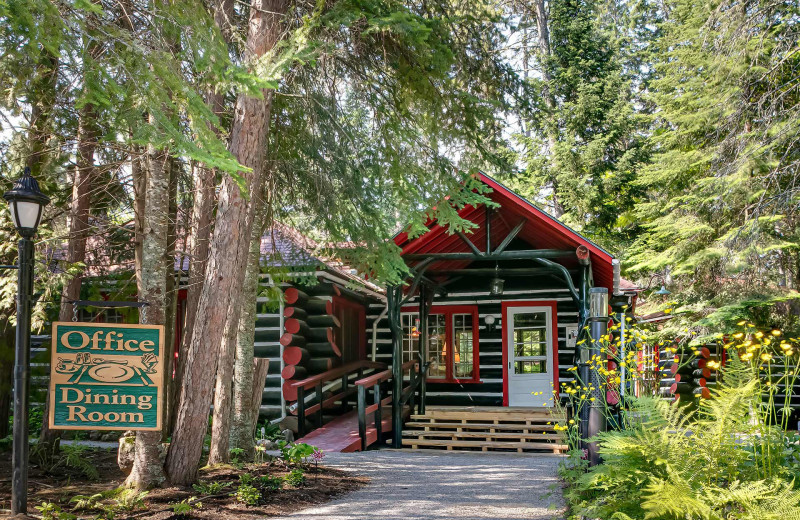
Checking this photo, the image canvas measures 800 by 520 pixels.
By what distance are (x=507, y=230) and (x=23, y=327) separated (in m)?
9.36

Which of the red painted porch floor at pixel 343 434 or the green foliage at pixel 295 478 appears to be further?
the red painted porch floor at pixel 343 434

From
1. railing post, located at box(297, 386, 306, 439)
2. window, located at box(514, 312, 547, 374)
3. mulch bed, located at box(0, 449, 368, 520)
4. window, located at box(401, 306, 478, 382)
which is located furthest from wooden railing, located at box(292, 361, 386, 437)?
mulch bed, located at box(0, 449, 368, 520)

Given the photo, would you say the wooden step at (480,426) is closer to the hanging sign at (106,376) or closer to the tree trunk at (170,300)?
the tree trunk at (170,300)

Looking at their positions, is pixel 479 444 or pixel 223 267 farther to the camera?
pixel 479 444

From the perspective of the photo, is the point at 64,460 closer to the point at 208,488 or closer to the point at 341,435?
the point at 208,488

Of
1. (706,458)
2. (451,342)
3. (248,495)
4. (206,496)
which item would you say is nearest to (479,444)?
(451,342)

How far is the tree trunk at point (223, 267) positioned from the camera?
7.11 metres

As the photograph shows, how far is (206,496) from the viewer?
683 cm

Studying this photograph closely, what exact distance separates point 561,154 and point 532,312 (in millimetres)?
7137

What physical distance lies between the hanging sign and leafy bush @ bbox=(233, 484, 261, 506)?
1.11m

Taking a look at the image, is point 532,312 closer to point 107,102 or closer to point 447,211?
point 447,211

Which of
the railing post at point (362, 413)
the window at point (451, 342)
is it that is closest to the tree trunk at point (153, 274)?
the railing post at point (362, 413)

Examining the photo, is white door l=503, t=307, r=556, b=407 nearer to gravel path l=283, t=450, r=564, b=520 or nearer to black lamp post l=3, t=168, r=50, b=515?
gravel path l=283, t=450, r=564, b=520

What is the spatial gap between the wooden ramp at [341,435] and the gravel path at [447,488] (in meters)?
0.47
